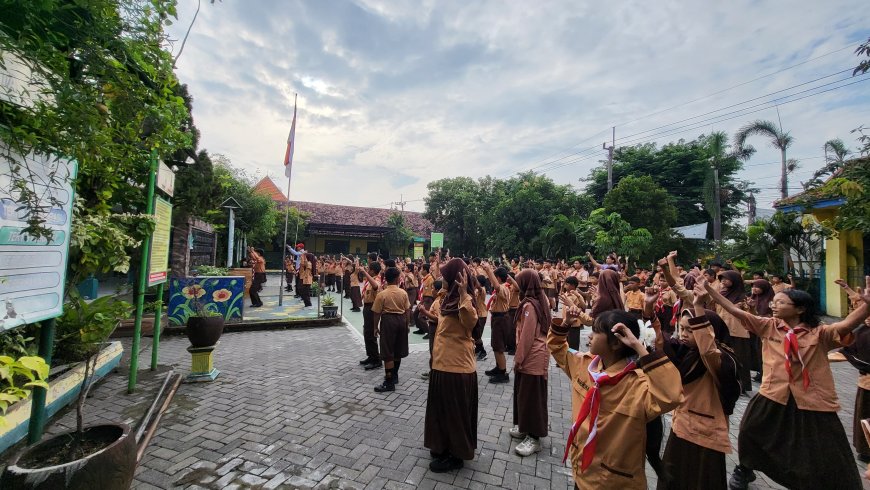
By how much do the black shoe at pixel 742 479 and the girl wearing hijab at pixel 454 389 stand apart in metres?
2.18

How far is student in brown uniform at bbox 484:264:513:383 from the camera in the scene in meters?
5.97

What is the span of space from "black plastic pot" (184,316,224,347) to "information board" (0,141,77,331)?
2290mm

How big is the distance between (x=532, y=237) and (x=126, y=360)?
21196 millimetres

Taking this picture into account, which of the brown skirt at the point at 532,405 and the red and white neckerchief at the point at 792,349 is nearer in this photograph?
the red and white neckerchief at the point at 792,349

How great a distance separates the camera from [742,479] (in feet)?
10.7

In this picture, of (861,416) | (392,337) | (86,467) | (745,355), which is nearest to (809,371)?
(861,416)

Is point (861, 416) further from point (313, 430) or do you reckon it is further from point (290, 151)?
point (290, 151)

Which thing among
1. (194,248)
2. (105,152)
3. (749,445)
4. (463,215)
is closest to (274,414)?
(105,152)

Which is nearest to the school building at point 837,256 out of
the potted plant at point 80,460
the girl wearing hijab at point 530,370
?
the girl wearing hijab at point 530,370

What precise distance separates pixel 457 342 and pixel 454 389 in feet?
1.37

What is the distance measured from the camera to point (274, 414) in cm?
452

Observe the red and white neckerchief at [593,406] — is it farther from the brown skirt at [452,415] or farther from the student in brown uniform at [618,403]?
the brown skirt at [452,415]

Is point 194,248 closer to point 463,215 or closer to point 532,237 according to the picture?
point 532,237

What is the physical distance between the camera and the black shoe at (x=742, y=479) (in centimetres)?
326
